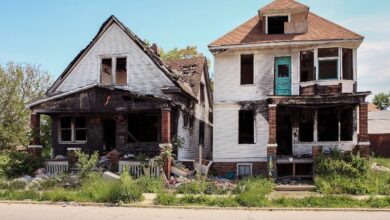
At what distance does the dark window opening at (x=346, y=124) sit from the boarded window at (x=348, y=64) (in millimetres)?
1727

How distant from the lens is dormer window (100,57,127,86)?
23984 mm

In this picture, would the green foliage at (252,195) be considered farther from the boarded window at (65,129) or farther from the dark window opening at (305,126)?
the boarded window at (65,129)

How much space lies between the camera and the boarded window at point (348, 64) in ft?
71.0

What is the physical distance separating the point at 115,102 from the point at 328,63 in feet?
35.9

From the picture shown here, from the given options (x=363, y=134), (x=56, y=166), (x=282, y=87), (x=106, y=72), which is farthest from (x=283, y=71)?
(x=56, y=166)

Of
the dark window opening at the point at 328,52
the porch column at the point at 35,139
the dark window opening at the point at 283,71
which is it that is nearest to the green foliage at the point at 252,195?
the dark window opening at the point at 283,71

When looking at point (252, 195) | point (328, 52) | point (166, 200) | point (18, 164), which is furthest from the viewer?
point (328, 52)

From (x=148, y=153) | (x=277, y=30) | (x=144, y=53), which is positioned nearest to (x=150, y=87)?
(x=144, y=53)

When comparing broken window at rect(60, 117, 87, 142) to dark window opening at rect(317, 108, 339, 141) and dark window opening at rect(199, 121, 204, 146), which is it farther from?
dark window opening at rect(317, 108, 339, 141)

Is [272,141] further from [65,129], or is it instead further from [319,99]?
[65,129]

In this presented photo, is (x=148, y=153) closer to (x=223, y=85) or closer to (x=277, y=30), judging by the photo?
(x=223, y=85)

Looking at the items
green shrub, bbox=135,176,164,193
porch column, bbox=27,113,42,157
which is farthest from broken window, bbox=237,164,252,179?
porch column, bbox=27,113,42,157

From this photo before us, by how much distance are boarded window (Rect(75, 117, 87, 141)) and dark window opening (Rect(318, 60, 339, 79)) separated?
43.0ft

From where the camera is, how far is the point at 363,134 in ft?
64.2
